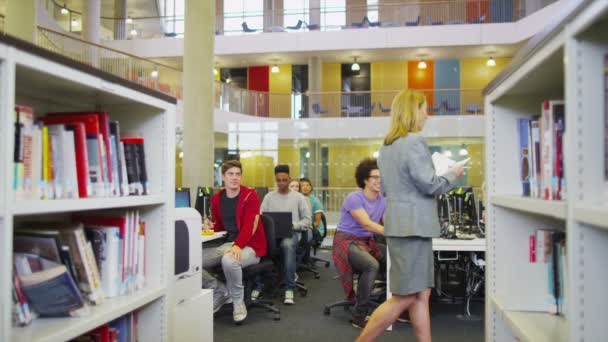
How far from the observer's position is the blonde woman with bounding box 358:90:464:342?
2.60 m

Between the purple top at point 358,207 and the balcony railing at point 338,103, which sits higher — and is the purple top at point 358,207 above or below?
below

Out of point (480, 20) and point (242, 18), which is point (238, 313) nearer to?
point (480, 20)

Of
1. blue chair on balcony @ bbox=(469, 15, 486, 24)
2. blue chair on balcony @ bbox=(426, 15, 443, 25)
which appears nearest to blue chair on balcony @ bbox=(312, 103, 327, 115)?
blue chair on balcony @ bbox=(426, 15, 443, 25)

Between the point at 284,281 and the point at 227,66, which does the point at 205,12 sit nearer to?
the point at 284,281

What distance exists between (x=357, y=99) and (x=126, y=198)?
43.5 feet

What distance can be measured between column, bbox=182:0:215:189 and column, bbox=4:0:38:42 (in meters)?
3.96

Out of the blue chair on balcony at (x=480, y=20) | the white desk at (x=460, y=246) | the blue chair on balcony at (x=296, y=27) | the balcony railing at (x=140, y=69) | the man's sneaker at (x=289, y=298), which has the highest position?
the blue chair on balcony at (x=296, y=27)

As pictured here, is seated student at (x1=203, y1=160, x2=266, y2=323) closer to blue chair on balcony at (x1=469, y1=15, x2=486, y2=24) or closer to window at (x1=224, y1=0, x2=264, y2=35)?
blue chair on balcony at (x1=469, y1=15, x2=486, y2=24)

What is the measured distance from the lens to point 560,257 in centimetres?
167

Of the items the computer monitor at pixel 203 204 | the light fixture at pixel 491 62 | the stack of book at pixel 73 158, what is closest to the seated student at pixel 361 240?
the computer monitor at pixel 203 204

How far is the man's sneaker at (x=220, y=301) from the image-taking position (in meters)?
4.45

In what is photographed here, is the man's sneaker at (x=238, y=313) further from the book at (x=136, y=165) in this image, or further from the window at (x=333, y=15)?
the window at (x=333, y=15)

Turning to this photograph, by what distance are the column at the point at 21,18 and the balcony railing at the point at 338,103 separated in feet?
17.2

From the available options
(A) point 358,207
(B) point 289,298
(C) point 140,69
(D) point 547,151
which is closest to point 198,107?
(C) point 140,69
